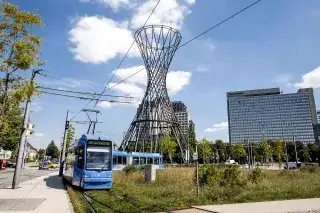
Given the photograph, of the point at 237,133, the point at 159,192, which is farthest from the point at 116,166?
the point at 237,133

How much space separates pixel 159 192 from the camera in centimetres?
1550

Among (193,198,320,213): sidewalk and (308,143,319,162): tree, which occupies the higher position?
(308,143,319,162): tree

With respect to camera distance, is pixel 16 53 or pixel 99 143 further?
pixel 99 143

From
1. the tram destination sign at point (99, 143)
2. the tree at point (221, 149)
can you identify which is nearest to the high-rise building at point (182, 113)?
the tree at point (221, 149)

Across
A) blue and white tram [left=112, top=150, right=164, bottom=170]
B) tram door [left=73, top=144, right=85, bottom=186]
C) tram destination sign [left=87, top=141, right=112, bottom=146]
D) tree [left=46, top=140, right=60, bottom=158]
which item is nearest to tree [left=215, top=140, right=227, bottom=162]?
blue and white tram [left=112, top=150, right=164, bottom=170]

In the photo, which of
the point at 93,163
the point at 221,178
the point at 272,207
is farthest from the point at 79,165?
the point at 272,207

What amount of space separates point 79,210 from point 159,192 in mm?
5340

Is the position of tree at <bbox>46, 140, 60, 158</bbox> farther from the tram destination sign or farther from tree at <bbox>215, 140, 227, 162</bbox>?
the tram destination sign

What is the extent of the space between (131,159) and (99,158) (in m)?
27.4

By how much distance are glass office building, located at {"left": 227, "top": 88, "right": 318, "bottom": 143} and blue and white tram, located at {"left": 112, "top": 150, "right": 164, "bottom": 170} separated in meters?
111

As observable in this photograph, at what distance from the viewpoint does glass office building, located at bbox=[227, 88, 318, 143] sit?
511 ft

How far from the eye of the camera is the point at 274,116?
156 meters

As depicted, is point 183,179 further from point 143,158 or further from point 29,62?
point 143,158

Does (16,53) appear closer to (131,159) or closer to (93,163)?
(93,163)
